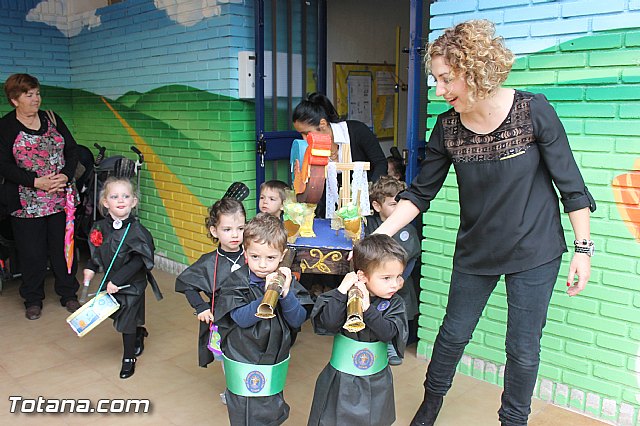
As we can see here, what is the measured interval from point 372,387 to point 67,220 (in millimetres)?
2705

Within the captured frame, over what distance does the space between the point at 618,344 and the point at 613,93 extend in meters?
1.10

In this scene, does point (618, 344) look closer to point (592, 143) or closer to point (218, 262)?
point (592, 143)

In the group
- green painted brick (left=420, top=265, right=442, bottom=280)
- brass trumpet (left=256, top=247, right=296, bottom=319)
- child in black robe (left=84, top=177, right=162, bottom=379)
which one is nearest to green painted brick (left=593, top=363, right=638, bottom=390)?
green painted brick (left=420, top=265, right=442, bottom=280)

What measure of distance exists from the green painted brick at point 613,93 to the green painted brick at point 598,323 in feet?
3.20

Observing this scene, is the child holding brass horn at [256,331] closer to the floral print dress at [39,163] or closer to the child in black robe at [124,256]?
the child in black robe at [124,256]

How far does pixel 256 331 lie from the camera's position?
7.59 feet

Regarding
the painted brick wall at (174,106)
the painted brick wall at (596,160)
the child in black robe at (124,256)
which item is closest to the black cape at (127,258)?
the child in black robe at (124,256)

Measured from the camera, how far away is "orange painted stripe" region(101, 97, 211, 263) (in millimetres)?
5023

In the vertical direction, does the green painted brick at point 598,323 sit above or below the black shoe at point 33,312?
above

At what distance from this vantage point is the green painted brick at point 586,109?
2660 millimetres

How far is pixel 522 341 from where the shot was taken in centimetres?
233

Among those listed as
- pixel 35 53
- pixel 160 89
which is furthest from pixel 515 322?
pixel 35 53

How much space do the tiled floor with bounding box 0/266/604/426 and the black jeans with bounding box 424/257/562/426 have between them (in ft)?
1.78

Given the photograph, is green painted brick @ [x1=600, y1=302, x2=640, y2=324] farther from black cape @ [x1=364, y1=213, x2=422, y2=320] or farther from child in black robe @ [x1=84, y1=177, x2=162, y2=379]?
child in black robe @ [x1=84, y1=177, x2=162, y2=379]
